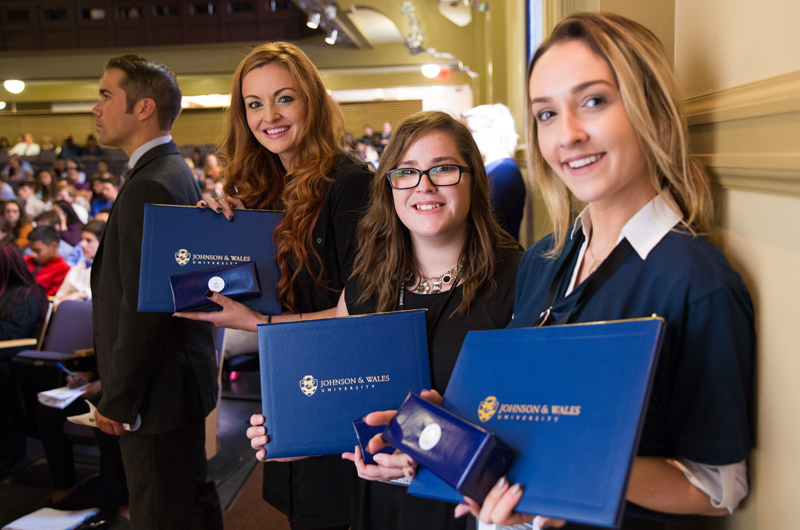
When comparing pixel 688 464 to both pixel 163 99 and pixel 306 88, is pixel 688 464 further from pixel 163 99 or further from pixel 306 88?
pixel 163 99

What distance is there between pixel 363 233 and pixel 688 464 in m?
0.97

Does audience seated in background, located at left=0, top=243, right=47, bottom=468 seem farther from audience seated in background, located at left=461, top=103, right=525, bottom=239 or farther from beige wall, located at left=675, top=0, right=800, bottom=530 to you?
beige wall, located at left=675, top=0, right=800, bottom=530

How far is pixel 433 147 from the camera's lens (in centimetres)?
136

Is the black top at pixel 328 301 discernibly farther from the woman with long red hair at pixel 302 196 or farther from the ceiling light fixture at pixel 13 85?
the ceiling light fixture at pixel 13 85

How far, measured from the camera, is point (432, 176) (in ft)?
4.42

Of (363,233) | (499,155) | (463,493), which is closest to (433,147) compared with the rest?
(363,233)

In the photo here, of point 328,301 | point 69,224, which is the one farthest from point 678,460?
point 69,224

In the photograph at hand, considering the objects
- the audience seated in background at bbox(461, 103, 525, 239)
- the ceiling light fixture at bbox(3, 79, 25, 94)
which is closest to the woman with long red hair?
the audience seated in background at bbox(461, 103, 525, 239)

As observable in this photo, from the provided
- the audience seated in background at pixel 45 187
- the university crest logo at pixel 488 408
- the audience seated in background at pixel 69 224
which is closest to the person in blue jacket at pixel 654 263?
the university crest logo at pixel 488 408

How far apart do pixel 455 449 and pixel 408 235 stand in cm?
78

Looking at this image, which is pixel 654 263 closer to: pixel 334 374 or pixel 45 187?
pixel 334 374

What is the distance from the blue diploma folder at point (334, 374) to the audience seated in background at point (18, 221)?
19.3 ft

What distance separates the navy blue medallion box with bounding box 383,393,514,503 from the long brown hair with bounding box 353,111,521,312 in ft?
1.64

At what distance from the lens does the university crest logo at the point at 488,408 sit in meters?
Answer: 0.83
